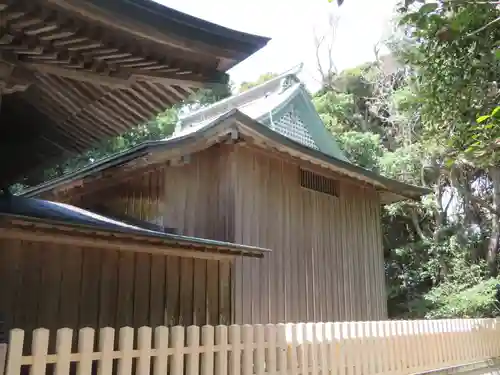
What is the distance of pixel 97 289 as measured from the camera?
5336mm

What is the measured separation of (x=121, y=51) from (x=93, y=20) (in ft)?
1.30

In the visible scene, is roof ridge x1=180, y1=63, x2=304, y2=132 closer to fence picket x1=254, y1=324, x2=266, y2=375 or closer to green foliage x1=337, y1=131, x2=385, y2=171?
green foliage x1=337, y1=131, x2=385, y2=171

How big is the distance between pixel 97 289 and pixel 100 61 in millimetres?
2783

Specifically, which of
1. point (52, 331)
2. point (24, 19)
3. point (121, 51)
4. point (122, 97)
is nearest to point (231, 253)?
point (52, 331)

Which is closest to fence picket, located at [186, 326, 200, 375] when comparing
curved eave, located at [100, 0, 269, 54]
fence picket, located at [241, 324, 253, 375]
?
fence picket, located at [241, 324, 253, 375]

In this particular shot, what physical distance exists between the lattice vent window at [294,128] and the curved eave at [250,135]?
246 centimetres

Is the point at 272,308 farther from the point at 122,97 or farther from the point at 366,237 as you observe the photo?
the point at 122,97

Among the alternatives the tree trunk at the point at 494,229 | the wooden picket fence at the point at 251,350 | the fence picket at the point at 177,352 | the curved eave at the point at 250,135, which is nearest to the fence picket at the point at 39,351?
the wooden picket fence at the point at 251,350

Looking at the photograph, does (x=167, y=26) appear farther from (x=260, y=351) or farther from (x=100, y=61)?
(x=260, y=351)

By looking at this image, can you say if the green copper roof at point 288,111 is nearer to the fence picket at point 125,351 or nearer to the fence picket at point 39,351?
the fence picket at point 125,351

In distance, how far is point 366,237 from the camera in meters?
10.2

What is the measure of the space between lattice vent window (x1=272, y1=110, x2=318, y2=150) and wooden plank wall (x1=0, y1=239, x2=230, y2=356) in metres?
5.72

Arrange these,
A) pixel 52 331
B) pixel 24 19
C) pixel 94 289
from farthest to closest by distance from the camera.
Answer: pixel 94 289
pixel 52 331
pixel 24 19

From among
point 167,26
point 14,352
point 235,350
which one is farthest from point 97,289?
point 167,26
